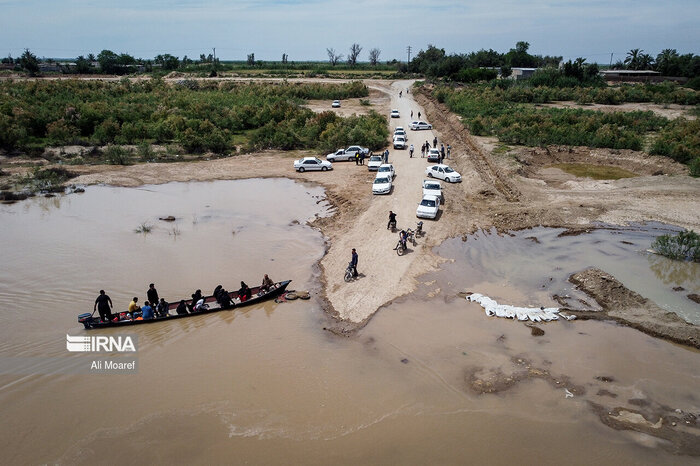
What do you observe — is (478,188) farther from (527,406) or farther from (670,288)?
(527,406)

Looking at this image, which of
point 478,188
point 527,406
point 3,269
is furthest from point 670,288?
point 3,269

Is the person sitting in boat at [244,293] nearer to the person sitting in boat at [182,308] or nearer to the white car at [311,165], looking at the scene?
the person sitting in boat at [182,308]

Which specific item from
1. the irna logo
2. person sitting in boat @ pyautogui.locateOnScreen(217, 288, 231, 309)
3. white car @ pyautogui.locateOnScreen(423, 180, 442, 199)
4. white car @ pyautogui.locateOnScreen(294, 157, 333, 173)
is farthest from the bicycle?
white car @ pyautogui.locateOnScreen(294, 157, 333, 173)

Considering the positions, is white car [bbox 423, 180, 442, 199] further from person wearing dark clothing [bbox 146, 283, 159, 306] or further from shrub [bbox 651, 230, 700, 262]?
person wearing dark clothing [bbox 146, 283, 159, 306]

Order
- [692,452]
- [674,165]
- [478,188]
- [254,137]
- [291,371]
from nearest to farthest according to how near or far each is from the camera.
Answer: [692,452], [291,371], [478,188], [674,165], [254,137]

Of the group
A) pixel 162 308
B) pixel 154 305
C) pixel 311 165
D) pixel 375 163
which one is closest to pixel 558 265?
pixel 162 308

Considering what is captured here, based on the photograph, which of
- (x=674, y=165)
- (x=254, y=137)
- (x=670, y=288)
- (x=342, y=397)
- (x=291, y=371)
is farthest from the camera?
(x=254, y=137)

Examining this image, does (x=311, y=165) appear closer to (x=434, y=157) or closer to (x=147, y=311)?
(x=434, y=157)
